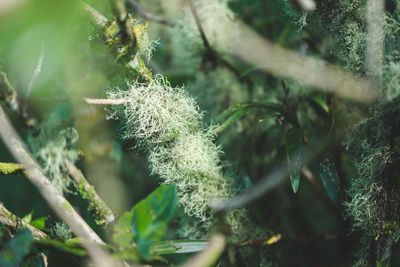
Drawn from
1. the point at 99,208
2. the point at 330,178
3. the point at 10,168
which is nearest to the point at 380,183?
the point at 330,178

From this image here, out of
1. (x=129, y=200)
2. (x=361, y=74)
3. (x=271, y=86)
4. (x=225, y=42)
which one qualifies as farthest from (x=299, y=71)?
(x=129, y=200)

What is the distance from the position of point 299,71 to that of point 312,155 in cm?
25

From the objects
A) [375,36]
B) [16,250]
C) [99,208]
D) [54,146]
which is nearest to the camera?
[16,250]

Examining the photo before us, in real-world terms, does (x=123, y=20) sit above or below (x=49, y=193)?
above

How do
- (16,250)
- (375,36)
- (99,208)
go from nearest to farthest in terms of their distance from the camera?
(16,250) → (375,36) → (99,208)

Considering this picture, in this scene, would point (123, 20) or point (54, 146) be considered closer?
point (123, 20)

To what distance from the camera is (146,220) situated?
0.34 m

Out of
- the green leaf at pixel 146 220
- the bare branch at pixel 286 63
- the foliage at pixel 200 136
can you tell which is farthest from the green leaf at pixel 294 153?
the green leaf at pixel 146 220

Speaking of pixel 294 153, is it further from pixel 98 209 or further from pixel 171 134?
pixel 98 209

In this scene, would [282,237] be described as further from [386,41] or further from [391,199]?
[386,41]

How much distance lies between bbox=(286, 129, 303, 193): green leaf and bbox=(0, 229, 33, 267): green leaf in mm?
379

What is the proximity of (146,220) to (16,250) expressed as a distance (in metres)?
0.14

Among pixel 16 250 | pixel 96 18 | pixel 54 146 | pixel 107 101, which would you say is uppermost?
pixel 96 18

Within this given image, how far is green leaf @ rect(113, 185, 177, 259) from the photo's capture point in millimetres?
326
